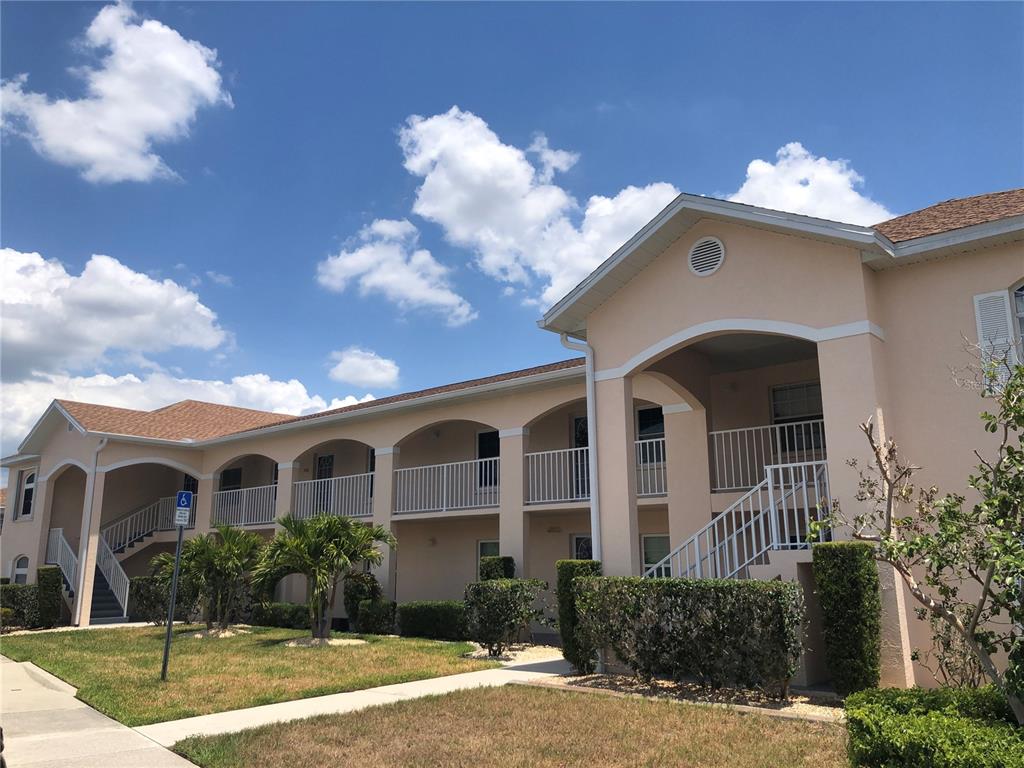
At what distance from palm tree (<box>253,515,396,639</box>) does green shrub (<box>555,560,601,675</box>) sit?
6.03 metres

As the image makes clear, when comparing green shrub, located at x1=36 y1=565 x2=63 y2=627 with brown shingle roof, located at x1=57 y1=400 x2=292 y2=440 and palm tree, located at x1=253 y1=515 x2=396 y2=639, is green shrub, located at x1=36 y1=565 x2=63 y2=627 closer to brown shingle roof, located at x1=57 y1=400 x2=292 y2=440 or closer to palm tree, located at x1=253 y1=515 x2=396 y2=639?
brown shingle roof, located at x1=57 y1=400 x2=292 y2=440

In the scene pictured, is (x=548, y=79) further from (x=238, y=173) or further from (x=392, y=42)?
(x=238, y=173)

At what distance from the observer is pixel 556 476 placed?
1714cm

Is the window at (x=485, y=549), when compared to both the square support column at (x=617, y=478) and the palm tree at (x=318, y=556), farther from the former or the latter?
the square support column at (x=617, y=478)

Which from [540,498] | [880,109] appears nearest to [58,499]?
[540,498]

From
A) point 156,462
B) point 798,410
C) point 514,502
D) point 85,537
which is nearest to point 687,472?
point 798,410

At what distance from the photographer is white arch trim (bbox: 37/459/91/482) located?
76.4 feet

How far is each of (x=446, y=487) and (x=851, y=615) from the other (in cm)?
1192

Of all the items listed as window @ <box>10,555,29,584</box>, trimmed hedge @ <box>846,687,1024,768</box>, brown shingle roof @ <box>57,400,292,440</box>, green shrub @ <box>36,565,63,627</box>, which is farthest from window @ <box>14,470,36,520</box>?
trimmed hedge @ <box>846,687,1024,768</box>

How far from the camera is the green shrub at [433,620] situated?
16.4 m

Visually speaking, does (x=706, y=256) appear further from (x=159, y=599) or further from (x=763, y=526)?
(x=159, y=599)

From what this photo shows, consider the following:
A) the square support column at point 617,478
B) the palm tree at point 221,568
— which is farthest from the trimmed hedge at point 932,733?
the palm tree at point 221,568

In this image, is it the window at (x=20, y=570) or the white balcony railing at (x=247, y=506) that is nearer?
the white balcony railing at (x=247, y=506)

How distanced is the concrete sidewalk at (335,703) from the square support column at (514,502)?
15.2ft
